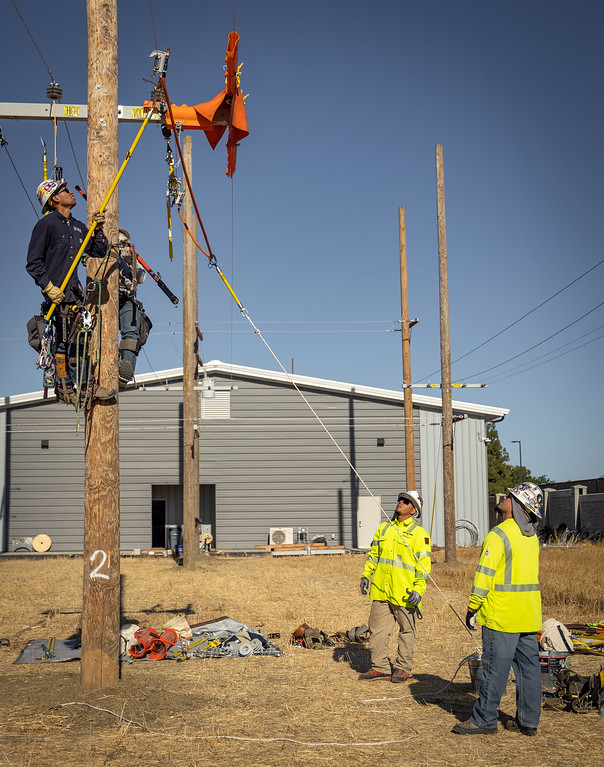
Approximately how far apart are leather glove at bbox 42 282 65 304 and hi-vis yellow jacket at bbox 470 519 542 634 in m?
4.40

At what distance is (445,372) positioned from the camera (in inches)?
842

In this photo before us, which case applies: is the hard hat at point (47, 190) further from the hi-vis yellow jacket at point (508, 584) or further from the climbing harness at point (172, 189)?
the hi-vis yellow jacket at point (508, 584)

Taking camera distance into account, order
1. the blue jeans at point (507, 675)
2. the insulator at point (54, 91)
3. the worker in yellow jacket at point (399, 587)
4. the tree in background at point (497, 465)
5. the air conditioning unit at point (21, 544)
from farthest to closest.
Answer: the tree in background at point (497, 465) → the air conditioning unit at point (21, 544) → the insulator at point (54, 91) → the worker in yellow jacket at point (399, 587) → the blue jeans at point (507, 675)

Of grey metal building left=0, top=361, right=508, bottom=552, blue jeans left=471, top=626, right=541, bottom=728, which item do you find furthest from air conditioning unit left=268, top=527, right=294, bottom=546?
blue jeans left=471, top=626, right=541, bottom=728

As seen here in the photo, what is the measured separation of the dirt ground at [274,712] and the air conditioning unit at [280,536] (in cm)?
1706

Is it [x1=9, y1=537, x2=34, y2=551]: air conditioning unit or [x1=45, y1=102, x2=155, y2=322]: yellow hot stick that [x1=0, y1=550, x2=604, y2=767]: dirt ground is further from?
[x1=9, y1=537, x2=34, y2=551]: air conditioning unit

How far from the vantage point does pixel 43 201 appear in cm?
793

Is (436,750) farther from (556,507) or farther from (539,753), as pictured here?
(556,507)

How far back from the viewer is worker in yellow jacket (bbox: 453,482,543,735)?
259 inches

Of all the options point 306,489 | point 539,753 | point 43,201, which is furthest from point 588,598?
point 306,489

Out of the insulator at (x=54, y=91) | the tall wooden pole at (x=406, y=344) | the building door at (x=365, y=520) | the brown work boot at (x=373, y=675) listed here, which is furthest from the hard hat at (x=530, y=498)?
the building door at (x=365, y=520)

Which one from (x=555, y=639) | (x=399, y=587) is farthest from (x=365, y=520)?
(x=555, y=639)

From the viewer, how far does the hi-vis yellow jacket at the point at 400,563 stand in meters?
8.90

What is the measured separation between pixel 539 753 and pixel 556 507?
31695 mm
